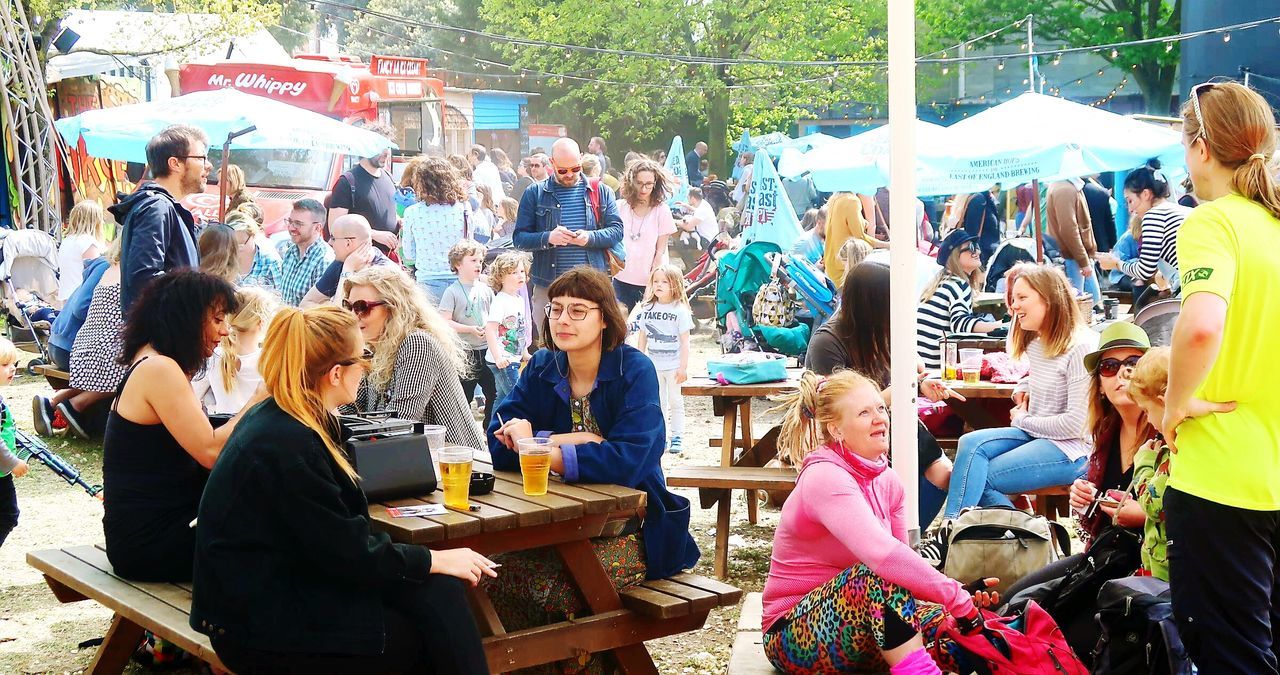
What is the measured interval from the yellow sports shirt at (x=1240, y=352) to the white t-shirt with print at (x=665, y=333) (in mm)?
5115

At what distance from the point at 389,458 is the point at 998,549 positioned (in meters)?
1.89

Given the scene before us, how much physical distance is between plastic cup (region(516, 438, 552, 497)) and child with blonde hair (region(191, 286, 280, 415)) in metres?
2.41

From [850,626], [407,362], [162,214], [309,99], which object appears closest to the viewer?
[850,626]

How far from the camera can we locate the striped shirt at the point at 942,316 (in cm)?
648

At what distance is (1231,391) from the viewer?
8.71 feet

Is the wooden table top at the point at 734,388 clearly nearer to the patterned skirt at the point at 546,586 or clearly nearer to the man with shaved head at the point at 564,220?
the patterned skirt at the point at 546,586

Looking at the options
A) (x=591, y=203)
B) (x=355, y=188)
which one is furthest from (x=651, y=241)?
(x=355, y=188)

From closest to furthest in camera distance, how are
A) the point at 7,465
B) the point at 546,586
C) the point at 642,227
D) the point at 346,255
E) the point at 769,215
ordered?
the point at 546,586, the point at 7,465, the point at 346,255, the point at 642,227, the point at 769,215

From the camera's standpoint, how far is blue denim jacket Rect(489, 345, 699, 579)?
3.62 meters

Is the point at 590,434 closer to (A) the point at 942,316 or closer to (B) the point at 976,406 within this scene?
(B) the point at 976,406

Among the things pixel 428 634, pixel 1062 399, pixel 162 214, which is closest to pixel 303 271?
pixel 162 214

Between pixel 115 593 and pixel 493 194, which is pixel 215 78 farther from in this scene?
pixel 115 593

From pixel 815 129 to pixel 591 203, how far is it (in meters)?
26.5

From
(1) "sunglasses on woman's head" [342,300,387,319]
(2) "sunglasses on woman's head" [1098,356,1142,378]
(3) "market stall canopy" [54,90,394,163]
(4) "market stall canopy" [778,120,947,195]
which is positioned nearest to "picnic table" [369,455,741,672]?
(1) "sunglasses on woman's head" [342,300,387,319]
